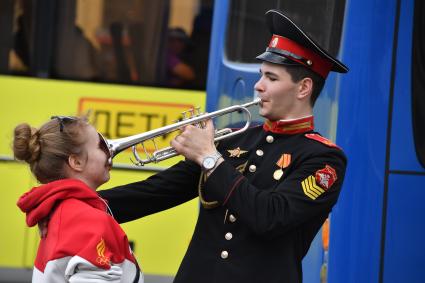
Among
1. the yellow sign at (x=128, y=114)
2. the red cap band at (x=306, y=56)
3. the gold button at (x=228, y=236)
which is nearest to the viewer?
the gold button at (x=228, y=236)

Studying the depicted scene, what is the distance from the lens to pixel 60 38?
7.42 meters

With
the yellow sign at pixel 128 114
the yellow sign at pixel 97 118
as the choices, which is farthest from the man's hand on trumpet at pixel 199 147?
the yellow sign at pixel 97 118

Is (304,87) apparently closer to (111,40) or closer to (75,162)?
(75,162)

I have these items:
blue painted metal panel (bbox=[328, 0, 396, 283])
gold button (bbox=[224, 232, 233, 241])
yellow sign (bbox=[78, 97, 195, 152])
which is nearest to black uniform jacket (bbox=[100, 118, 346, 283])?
gold button (bbox=[224, 232, 233, 241])

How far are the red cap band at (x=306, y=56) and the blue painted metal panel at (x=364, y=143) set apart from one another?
0.59 metres

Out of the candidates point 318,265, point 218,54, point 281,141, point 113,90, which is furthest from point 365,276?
point 113,90

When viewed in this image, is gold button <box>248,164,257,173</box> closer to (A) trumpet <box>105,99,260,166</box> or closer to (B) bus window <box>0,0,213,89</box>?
A: (A) trumpet <box>105,99,260,166</box>

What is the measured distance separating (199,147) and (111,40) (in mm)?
4390

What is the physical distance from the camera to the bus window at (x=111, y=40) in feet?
24.2

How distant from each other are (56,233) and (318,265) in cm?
145

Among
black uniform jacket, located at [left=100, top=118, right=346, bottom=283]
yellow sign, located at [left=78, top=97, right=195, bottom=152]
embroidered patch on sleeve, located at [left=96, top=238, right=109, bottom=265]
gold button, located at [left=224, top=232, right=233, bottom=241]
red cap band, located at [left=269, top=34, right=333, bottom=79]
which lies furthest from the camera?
yellow sign, located at [left=78, top=97, right=195, bottom=152]

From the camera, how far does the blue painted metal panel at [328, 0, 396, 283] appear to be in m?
3.89

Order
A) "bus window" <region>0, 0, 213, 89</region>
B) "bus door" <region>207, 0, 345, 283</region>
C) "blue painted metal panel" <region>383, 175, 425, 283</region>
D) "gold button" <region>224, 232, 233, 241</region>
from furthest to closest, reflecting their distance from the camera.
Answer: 1. "bus window" <region>0, 0, 213, 89</region>
2. "bus door" <region>207, 0, 345, 283</region>
3. "blue painted metal panel" <region>383, 175, 425, 283</region>
4. "gold button" <region>224, 232, 233, 241</region>

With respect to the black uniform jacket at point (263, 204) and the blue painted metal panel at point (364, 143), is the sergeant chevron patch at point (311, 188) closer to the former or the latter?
the black uniform jacket at point (263, 204)
